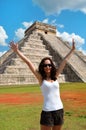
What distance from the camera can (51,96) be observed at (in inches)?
170

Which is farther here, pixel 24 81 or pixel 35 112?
pixel 24 81

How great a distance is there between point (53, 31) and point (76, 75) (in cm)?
1638

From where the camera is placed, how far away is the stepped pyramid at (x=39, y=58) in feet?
98.0

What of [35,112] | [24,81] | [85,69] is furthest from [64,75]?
[35,112]

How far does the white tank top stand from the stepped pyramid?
2454 cm

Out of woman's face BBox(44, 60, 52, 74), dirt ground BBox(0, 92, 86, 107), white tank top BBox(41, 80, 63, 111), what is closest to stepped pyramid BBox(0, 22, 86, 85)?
dirt ground BBox(0, 92, 86, 107)

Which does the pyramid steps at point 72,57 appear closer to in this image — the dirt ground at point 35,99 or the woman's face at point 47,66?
the dirt ground at point 35,99

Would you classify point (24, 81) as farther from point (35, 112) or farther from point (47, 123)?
point (47, 123)

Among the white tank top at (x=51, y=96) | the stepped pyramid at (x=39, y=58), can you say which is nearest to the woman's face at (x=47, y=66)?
the white tank top at (x=51, y=96)

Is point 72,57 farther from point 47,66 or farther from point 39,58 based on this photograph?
point 47,66

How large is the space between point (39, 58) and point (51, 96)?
3132 centimetres

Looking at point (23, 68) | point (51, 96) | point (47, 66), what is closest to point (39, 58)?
point (23, 68)

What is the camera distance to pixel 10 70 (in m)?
30.4

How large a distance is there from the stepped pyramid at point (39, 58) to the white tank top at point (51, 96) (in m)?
24.5
